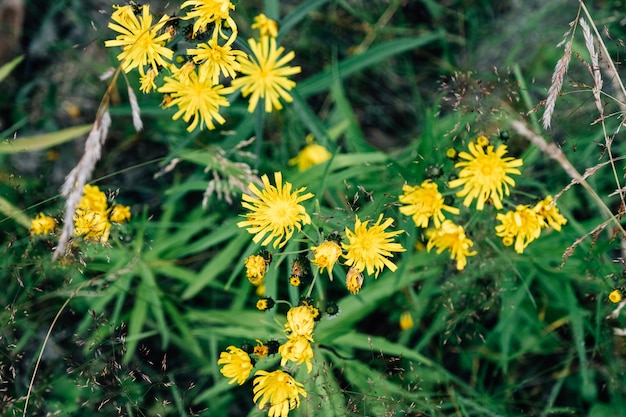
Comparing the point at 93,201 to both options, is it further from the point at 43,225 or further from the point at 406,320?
the point at 406,320

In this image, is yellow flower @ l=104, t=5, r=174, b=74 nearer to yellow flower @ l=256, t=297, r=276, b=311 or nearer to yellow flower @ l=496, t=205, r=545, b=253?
yellow flower @ l=256, t=297, r=276, b=311

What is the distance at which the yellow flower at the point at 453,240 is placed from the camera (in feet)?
7.45

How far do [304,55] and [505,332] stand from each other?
7.91 ft

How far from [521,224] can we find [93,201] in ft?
6.72

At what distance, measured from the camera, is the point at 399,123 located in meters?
4.13

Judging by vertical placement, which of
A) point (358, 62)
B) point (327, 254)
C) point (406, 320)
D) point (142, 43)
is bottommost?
point (406, 320)

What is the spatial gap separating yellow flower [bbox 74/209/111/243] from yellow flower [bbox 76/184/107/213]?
0.45 ft

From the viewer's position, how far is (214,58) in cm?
222

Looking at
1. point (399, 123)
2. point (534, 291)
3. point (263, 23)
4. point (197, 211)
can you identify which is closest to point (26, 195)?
point (197, 211)

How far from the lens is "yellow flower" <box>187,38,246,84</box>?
7.19 ft

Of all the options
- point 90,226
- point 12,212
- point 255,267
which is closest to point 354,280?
point 255,267

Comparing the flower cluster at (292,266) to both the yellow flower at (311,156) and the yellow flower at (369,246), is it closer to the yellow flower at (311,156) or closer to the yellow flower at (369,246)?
the yellow flower at (369,246)

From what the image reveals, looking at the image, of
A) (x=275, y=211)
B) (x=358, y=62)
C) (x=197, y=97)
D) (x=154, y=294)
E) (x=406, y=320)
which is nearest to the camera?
(x=275, y=211)

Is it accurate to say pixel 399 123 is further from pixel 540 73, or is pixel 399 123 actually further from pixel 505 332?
pixel 505 332
